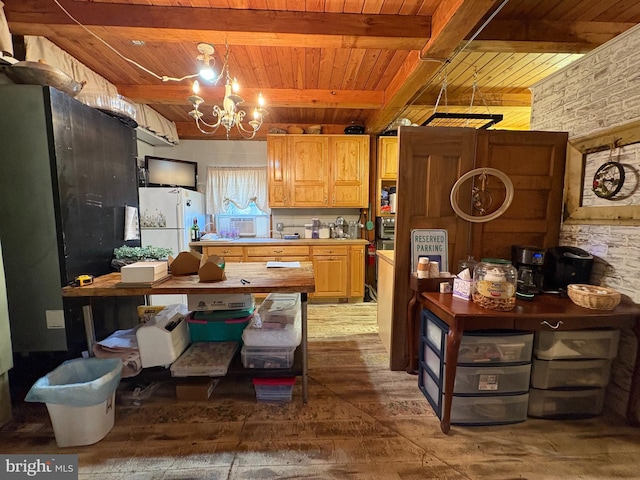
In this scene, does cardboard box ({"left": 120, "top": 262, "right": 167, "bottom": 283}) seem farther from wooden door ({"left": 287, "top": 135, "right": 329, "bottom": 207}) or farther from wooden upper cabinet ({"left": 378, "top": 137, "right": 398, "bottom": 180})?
wooden upper cabinet ({"left": 378, "top": 137, "right": 398, "bottom": 180})

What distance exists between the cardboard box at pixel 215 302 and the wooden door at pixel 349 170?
245 centimetres

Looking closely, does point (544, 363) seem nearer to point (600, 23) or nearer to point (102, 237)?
point (600, 23)

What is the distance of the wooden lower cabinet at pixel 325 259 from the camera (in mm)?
3711

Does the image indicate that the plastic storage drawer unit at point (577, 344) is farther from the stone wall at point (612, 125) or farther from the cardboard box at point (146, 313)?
the cardboard box at point (146, 313)

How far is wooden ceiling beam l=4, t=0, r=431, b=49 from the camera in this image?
179cm

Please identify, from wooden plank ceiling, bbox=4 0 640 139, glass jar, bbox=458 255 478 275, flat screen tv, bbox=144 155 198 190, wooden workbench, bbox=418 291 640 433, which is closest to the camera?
wooden workbench, bbox=418 291 640 433

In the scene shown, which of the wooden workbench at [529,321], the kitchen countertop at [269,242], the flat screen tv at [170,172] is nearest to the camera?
the wooden workbench at [529,321]

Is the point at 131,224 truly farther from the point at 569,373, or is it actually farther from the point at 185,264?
the point at 569,373

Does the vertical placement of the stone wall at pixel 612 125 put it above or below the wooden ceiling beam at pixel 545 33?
below

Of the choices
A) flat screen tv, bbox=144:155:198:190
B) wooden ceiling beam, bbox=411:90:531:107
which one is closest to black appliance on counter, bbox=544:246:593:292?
wooden ceiling beam, bbox=411:90:531:107

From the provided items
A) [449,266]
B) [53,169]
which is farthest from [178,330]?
[449,266]

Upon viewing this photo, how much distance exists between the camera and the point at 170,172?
3.95m

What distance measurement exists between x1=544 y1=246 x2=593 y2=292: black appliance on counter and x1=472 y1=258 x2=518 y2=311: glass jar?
464 mm

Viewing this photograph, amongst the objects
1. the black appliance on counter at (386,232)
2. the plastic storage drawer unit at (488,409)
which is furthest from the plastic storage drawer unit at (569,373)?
the black appliance on counter at (386,232)
